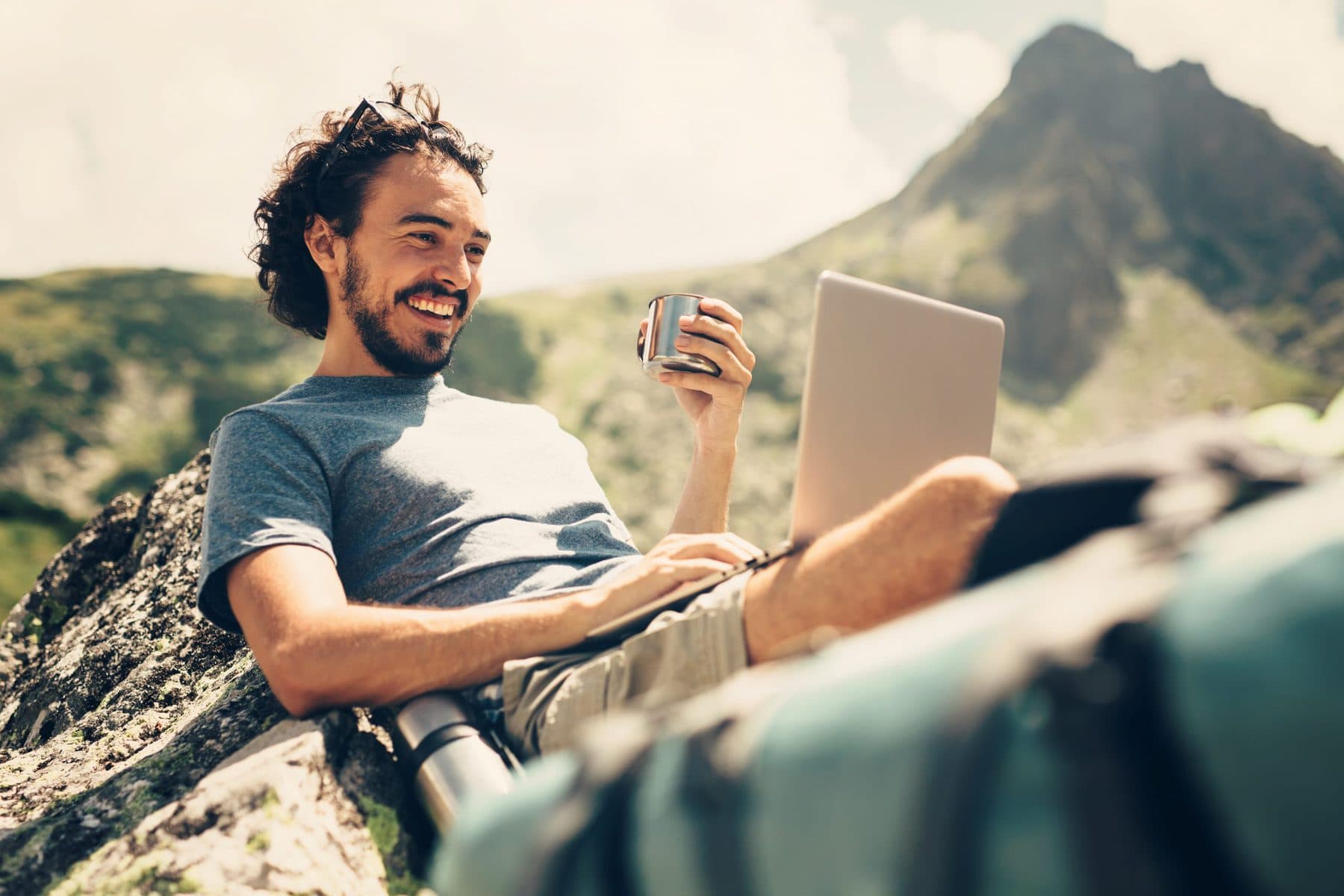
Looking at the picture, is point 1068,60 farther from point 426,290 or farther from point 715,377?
point 426,290

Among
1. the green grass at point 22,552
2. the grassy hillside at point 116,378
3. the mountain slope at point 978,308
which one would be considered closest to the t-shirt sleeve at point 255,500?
the green grass at point 22,552

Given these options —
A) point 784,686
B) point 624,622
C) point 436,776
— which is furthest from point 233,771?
point 784,686

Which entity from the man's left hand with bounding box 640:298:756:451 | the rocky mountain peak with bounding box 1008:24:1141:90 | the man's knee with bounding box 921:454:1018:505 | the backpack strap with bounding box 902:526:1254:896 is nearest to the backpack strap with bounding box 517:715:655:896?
the backpack strap with bounding box 902:526:1254:896

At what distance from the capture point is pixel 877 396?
2.57m

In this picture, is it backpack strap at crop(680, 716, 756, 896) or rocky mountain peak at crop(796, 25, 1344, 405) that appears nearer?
backpack strap at crop(680, 716, 756, 896)

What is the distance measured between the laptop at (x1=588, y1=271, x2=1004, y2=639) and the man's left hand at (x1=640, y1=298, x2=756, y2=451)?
2.99ft

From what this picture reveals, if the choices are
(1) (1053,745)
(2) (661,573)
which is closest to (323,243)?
(2) (661,573)

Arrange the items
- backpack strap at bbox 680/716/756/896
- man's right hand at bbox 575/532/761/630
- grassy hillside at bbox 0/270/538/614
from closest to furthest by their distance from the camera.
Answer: backpack strap at bbox 680/716/756/896 → man's right hand at bbox 575/532/761/630 → grassy hillside at bbox 0/270/538/614

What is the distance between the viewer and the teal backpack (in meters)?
0.93

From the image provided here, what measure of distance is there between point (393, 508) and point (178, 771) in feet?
3.33

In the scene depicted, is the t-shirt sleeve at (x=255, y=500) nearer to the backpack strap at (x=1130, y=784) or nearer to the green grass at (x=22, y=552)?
the backpack strap at (x=1130, y=784)

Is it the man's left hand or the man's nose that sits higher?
the man's nose

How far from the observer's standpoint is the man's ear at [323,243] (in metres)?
4.31

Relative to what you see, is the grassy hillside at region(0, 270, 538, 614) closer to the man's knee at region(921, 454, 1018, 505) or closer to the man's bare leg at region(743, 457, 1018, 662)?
the man's bare leg at region(743, 457, 1018, 662)
